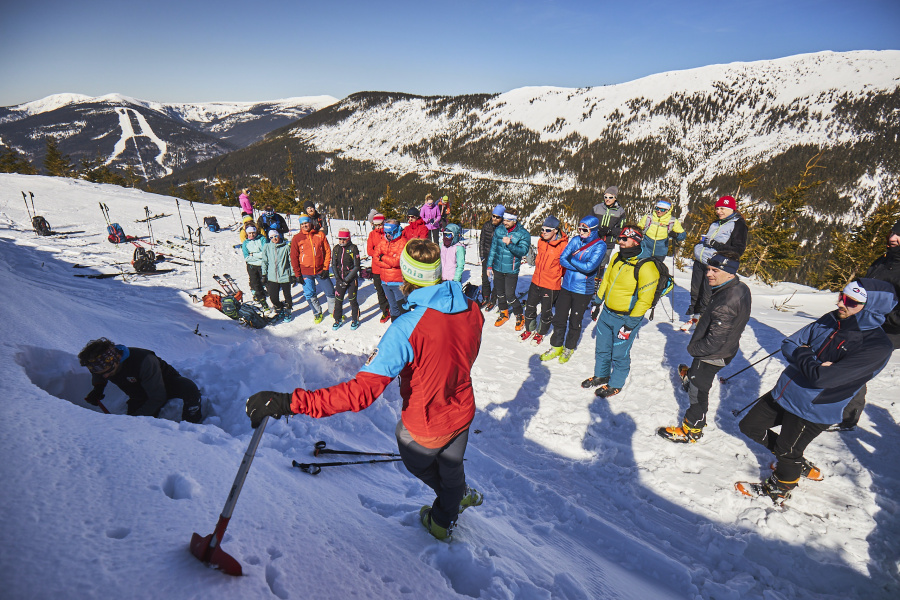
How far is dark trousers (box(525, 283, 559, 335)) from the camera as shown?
22.0ft

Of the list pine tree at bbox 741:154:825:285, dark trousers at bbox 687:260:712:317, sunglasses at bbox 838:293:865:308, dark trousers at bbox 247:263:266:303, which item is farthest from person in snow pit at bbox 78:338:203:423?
pine tree at bbox 741:154:825:285

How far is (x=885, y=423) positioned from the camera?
4.34 metres

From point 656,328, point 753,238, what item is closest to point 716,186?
point 753,238

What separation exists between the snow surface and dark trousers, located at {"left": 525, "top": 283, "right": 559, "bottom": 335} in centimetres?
86

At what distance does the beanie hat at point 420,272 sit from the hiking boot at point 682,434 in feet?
13.2

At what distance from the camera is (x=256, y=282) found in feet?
27.4

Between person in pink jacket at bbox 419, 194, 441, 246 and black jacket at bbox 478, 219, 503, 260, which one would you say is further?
person in pink jacket at bbox 419, 194, 441, 246

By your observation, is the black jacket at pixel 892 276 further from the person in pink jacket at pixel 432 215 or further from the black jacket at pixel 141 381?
the black jacket at pixel 141 381

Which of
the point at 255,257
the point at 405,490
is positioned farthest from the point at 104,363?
the point at 255,257

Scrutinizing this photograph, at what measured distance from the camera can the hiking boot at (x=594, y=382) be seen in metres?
5.53

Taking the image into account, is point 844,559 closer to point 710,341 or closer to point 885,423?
point 710,341

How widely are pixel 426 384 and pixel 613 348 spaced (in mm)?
3877

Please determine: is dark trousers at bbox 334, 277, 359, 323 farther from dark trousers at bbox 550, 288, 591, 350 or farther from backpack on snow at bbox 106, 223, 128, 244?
backpack on snow at bbox 106, 223, 128, 244

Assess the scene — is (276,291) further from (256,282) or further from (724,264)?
(724,264)
